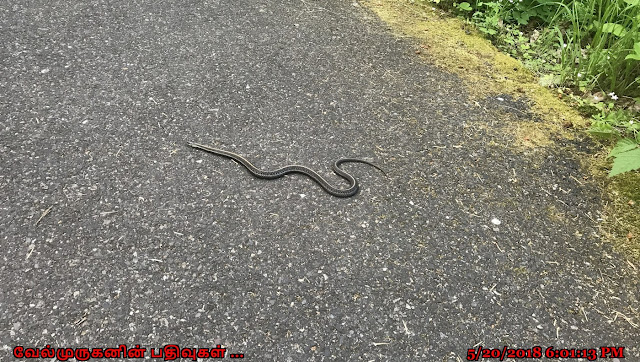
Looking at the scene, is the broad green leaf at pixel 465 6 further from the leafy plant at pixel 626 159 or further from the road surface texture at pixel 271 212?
Result: the leafy plant at pixel 626 159

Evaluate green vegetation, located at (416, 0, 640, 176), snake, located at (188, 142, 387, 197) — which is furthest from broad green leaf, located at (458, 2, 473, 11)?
snake, located at (188, 142, 387, 197)

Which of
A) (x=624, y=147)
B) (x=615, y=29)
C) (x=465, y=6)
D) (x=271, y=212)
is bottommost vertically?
(x=271, y=212)

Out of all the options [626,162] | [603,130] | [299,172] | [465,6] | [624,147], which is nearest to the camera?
[626,162]

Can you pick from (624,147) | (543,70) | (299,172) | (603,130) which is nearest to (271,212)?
(299,172)

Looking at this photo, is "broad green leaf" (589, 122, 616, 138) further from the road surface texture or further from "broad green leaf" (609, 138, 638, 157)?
"broad green leaf" (609, 138, 638, 157)

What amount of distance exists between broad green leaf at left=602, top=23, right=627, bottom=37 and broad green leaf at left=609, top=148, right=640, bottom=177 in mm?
1717

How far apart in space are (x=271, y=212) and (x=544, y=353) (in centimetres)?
188

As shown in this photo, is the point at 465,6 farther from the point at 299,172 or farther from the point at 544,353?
the point at 544,353

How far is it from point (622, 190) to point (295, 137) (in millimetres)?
2645

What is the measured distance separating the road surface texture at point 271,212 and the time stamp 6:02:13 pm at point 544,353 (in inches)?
1.4

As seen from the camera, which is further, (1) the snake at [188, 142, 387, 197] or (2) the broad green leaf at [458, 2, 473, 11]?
(2) the broad green leaf at [458, 2, 473, 11]

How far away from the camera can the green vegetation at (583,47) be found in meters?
4.29

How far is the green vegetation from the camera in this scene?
4293 mm

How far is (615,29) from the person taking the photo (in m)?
4.45
